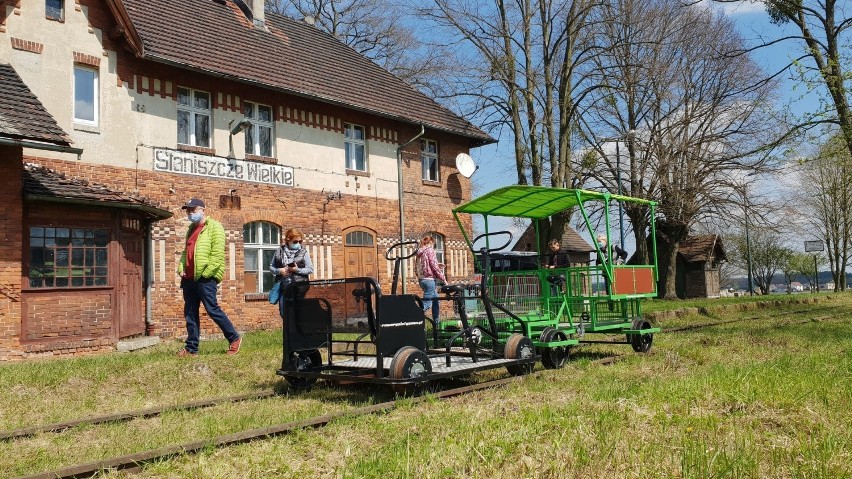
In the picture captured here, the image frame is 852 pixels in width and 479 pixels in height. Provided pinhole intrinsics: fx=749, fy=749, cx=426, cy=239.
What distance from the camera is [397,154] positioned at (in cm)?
2325

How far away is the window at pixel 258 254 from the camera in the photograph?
18.8 metres

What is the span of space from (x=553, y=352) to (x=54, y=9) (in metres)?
12.4

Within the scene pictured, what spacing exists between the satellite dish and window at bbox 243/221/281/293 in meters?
7.87

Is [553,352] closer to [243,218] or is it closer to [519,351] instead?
[519,351]

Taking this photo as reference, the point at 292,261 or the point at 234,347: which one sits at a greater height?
the point at 292,261

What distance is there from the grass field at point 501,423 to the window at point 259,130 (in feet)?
32.9

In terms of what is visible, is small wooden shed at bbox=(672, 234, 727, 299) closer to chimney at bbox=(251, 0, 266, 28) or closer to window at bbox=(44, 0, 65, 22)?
chimney at bbox=(251, 0, 266, 28)

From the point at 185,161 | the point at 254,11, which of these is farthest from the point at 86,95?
the point at 254,11

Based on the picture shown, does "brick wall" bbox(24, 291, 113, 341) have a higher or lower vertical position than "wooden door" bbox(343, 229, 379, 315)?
lower

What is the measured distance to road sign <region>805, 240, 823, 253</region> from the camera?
5425cm

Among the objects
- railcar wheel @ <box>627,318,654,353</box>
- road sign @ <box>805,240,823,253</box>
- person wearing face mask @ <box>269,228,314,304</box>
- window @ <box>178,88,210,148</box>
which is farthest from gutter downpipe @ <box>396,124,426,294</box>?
road sign @ <box>805,240,823,253</box>

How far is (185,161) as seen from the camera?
17.3m

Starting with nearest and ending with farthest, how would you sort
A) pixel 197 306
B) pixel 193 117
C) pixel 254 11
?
pixel 197 306 → pixel 193 117 → pixel 254 11

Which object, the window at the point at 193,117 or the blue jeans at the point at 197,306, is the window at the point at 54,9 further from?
the blue jeans at the point at 197,306
